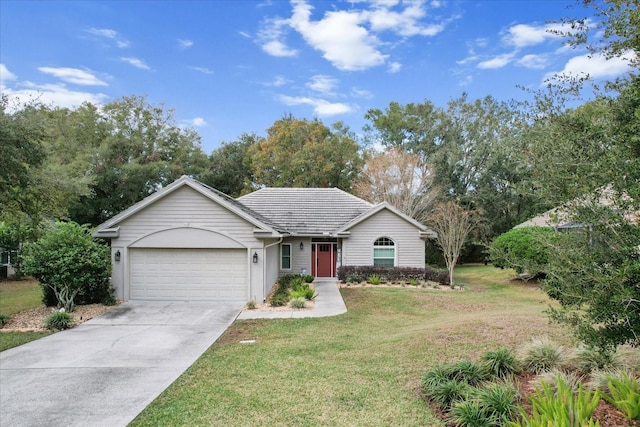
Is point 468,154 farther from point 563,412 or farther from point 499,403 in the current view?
point 563,412

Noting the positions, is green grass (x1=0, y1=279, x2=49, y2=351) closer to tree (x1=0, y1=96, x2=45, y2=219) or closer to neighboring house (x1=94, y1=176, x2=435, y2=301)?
neighboring house (x1=94, y1=176, x2=435, y2=301)

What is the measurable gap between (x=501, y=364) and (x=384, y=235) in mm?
15131

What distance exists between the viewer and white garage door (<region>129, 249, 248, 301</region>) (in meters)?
14.8

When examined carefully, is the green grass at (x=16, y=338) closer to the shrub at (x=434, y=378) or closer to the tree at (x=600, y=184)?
the shrub at (x=434, y=378)

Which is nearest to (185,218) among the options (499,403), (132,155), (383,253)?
(383,253)

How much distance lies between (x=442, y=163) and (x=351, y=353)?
1115 inches

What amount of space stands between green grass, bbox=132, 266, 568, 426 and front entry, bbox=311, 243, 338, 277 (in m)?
9.24

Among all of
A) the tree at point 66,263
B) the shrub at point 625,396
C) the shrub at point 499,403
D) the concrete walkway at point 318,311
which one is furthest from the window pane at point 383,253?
the shrub at point 625,396

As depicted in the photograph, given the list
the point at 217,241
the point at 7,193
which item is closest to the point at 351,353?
the point at 217,241

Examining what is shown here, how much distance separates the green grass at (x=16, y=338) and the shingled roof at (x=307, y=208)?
12.6 meters

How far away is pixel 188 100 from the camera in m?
23.4

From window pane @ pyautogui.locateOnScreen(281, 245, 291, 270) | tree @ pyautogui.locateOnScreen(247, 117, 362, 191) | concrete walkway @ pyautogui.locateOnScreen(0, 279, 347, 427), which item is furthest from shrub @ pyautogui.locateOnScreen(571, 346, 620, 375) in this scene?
tree @ pyautogui.locateOnScreen(247, 117, 362, 191)

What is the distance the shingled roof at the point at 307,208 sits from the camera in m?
21.7

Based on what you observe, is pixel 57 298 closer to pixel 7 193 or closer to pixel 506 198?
pixel 7 193
